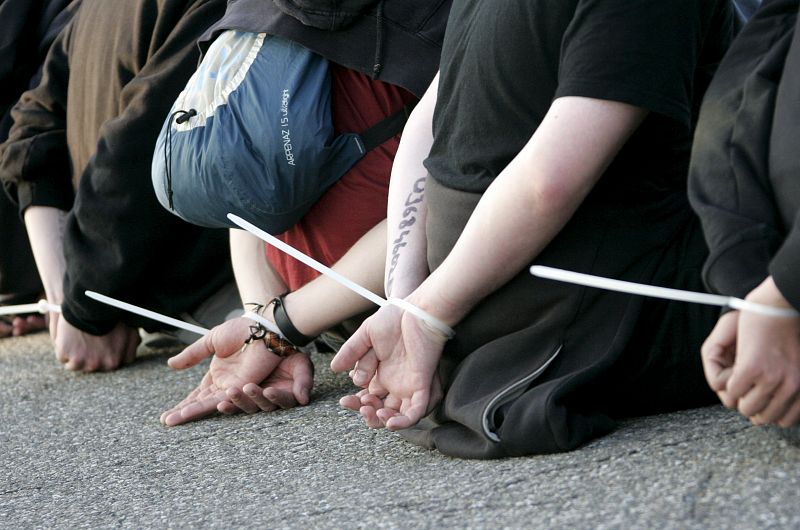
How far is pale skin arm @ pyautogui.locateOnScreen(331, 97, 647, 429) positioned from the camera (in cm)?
145

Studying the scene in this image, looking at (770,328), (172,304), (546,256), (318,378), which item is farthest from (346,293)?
(770,328)

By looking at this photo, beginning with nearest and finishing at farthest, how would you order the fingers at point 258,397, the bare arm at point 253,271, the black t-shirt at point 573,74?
the black t-shirt at point 573,74 < the fingers at point 258,397 < the bare arm at point 253,271

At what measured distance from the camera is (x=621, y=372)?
1609 millimetres

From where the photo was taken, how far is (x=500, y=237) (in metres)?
1.56

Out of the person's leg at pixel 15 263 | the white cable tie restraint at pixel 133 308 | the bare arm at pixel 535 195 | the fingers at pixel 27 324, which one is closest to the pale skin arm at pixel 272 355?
the white cable tie restraint at pixel 133 308

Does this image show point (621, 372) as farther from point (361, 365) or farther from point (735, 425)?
point (361, 365)

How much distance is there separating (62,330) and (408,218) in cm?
144

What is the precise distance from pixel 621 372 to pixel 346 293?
73 cm

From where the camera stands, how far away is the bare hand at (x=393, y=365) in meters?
1.70

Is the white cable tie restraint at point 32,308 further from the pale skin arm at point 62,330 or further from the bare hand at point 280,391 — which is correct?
the bare hand at point 280,391

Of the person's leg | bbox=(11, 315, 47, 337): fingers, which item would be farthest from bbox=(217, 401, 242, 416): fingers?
bbox=(11, 315, 47, 337): fingers

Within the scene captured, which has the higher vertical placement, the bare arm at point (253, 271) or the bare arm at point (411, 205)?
the bare arm at point (411, 205)

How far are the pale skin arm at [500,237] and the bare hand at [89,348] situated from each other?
1.40m

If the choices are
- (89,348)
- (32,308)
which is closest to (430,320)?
(89,348)
